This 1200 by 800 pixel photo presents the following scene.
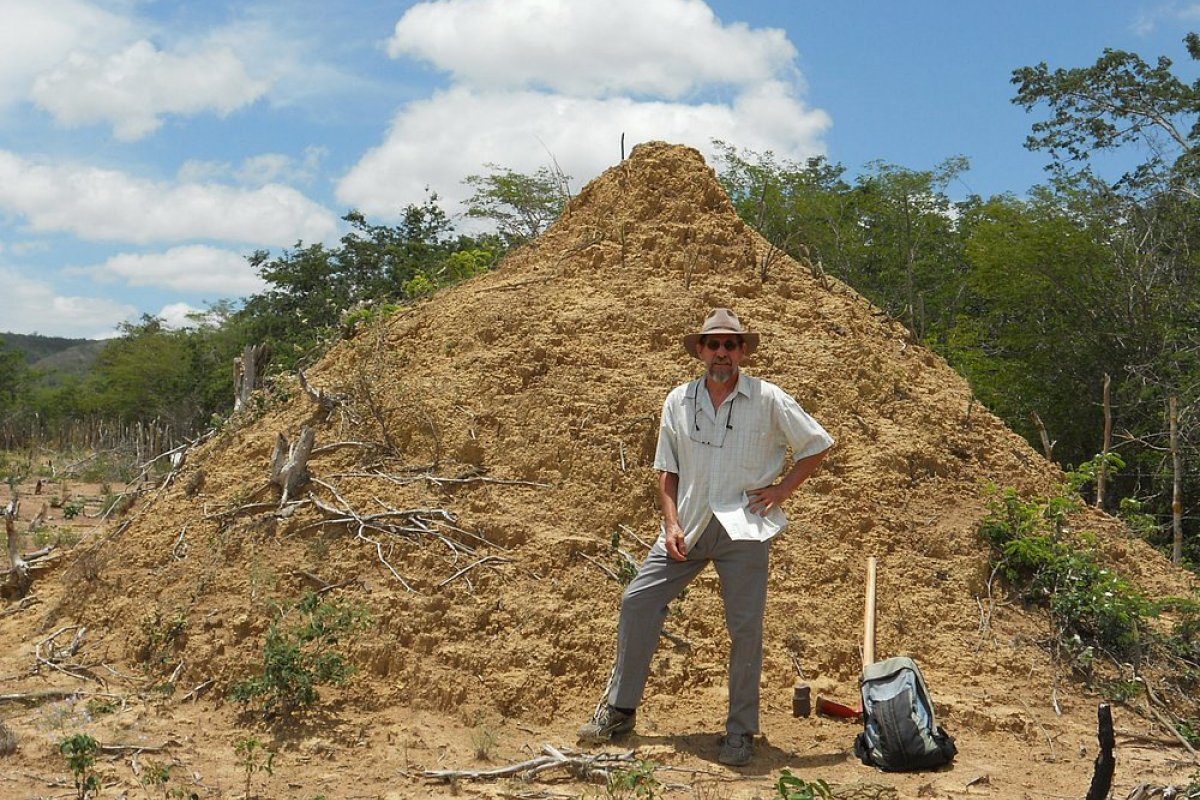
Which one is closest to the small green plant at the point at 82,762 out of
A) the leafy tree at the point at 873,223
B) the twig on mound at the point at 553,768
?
the twig on mound at the point at 553,768

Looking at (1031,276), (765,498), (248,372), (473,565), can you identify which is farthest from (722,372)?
(1031,276)

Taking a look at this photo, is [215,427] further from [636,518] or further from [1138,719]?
[1138,719]

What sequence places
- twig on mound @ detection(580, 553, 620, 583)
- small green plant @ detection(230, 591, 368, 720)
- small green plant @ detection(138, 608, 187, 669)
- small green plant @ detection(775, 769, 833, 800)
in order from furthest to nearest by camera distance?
twig on mound @ detection(580, 553, 620, 583) → small green plant @ detection(138, 608, 187, 669) → small green plant @ detection(230, 591, 368, 720) → small green plant @ detection(775, 769, 833, 800)

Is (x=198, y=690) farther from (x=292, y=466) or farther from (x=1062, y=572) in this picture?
(x=1062, y=572)

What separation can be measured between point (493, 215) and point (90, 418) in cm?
1247

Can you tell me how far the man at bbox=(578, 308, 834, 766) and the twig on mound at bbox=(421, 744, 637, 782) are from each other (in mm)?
247

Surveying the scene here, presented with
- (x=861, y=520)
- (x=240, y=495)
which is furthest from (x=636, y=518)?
(x=240, y=495)

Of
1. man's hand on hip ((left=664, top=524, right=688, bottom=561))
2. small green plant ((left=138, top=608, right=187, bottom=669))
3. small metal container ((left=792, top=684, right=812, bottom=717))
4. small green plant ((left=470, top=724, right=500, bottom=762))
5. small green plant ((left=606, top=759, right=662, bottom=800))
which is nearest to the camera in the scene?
small green plant ((left=606, top=759, right=662, bottom=800))

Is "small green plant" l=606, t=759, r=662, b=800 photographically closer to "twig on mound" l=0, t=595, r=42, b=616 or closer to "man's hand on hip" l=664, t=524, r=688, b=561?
"man's hand on hip" l=664, t=524, r=688, b=561

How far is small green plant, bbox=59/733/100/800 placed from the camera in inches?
138

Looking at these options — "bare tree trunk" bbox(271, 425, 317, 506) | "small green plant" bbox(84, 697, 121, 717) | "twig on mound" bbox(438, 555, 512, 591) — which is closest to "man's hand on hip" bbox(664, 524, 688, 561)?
"twig on mound" bbox(438, 555, 512, 591)

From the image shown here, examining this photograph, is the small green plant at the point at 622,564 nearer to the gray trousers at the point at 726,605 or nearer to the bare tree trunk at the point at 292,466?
the gray trousers at the point at 726,605

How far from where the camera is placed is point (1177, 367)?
10008 millimetres

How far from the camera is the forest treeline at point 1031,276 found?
889 cm
